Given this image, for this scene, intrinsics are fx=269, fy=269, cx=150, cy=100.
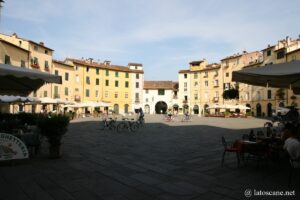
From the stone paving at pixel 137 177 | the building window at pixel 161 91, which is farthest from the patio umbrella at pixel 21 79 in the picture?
the building window at pixel 161 91

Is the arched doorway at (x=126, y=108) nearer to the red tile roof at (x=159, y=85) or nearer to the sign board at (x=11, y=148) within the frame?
the red tile roof at (x=159, y=85)

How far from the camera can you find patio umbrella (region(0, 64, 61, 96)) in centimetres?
629

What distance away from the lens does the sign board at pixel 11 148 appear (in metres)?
6.91

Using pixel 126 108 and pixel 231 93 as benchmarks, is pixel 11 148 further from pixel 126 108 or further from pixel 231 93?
pixel 126 108

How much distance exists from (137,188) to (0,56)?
29.4 metres

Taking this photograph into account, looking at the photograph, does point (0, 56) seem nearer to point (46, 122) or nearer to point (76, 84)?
point (76, 84)

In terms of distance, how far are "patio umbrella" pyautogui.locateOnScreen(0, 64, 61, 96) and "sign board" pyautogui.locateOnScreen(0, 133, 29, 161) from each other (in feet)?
5.26

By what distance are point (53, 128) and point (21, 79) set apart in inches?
70.2

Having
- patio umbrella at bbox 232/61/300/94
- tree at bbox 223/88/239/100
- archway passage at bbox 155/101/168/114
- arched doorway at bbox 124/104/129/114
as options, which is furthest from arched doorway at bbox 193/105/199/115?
patio umbrella at bbox 232/61/300/94

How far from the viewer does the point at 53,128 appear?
304 inches

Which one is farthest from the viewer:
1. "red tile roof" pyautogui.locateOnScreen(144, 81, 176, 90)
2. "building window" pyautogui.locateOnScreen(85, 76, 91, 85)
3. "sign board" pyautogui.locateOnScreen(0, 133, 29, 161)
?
"red tile roof" pyautogui.locateOnScreen(144, 81, 176, 90)

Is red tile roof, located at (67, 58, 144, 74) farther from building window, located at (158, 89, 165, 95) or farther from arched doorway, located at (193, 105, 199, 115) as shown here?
arched doorway, located at (193, 105, 199, 115)

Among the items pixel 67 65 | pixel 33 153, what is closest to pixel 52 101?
pixel 33 153

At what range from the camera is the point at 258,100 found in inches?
1934
